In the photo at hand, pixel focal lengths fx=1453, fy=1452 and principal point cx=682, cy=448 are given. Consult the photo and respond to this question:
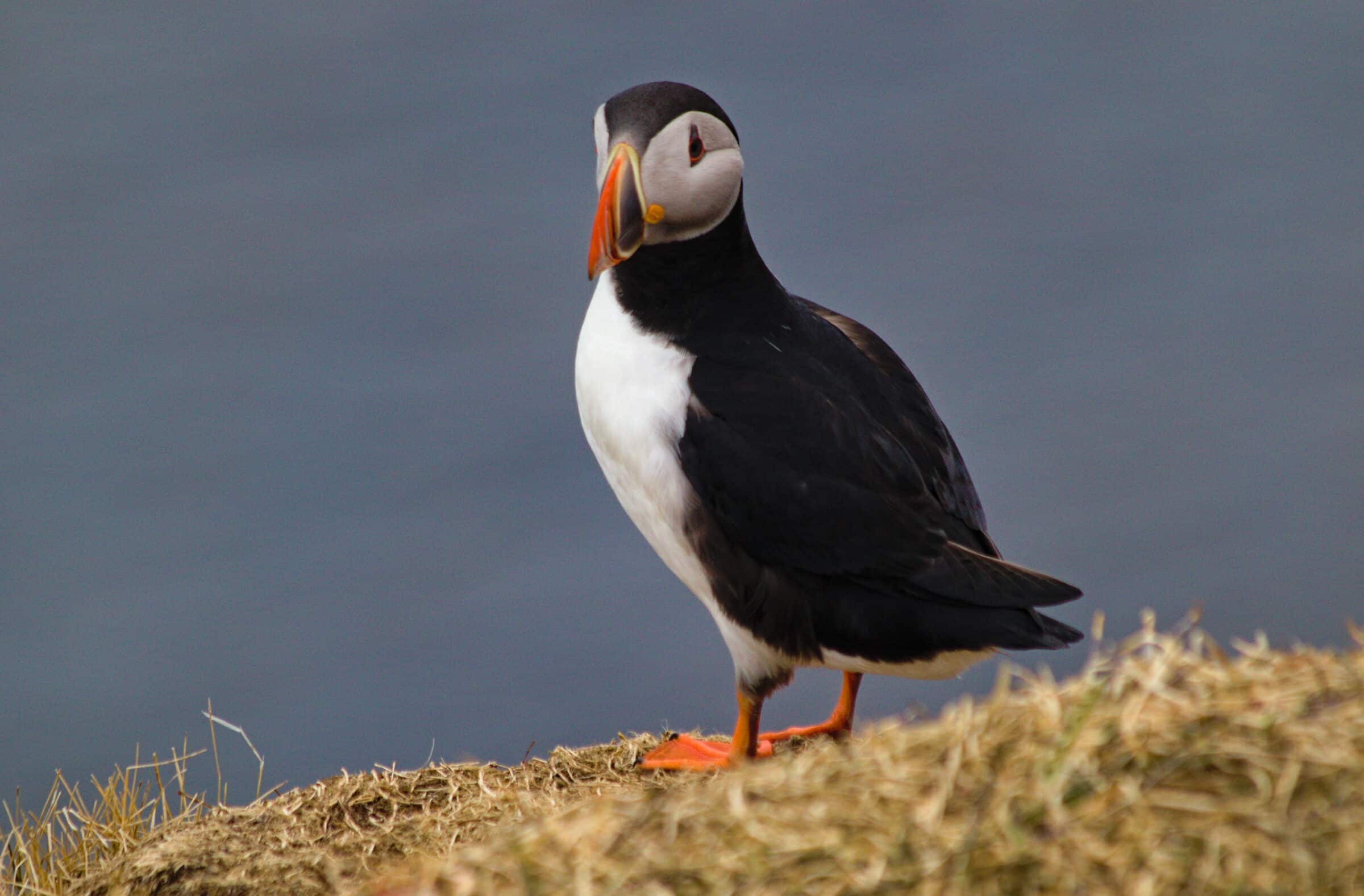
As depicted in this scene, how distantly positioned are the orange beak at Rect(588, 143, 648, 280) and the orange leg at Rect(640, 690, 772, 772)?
1.46 metres

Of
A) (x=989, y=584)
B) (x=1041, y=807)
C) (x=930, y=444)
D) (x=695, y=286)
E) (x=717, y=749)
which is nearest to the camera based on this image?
(x=1041, y=807)

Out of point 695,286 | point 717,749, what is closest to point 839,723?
point 717,749

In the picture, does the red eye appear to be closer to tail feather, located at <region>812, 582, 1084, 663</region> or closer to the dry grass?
tail feather, located at <region>812, 582, 1084, 663</region>

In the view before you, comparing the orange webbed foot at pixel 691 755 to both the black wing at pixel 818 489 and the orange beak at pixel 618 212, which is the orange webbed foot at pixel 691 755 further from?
the orange beak at pixel 618 212

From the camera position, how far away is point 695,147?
181 inches

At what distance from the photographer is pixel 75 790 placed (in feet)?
15.1

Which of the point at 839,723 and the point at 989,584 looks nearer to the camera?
the point at 989,584

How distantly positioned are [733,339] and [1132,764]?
2.55 meters

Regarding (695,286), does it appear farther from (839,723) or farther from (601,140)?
(839,723)

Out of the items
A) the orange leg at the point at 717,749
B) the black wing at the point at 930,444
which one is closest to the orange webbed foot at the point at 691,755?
the orange leg at the point at 717,749

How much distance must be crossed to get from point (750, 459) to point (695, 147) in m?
1.01

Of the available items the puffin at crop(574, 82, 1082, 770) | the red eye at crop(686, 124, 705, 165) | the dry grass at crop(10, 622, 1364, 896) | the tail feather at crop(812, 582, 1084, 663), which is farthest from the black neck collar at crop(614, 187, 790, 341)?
the dry grass at crop(10, 622, 1364, 896)

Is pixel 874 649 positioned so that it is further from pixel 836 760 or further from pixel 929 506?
pixel 836 760

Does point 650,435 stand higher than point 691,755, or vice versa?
point 650,435
